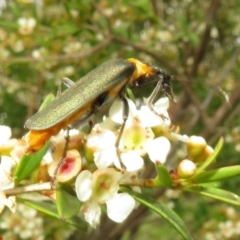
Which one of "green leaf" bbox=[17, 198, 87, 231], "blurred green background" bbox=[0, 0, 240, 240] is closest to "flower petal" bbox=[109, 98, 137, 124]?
"green leaf" bbox=[17, 198, 87, 231]

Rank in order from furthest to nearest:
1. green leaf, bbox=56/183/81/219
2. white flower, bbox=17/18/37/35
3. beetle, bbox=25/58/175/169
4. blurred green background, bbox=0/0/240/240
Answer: white flower, bbox=17/18/37/35
blurred green background, bbox=0/0/240/240
beetle, bbox=25/58/175/169
green leaf, bbox=56/183/81/219

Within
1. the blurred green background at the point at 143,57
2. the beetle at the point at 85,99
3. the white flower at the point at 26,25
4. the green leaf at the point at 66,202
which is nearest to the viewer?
the green leaf at the point at 66,202

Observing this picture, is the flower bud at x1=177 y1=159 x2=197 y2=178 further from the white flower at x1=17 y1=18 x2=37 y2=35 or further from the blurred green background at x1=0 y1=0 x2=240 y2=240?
the white flower at x1=17 y1=18 x2=37 y2=35

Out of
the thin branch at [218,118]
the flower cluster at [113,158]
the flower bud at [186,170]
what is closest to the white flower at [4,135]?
the flower cluster at [113,158]

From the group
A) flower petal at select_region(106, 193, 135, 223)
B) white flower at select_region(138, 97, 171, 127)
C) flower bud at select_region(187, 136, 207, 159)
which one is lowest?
flower petal at select_region(106, 193, 135, 223)

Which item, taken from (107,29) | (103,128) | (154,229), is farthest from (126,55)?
(103,128)

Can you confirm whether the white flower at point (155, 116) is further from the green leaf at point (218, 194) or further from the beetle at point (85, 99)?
the green leaf at point (218, 194)

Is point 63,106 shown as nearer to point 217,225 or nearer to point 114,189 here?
point 114,189
